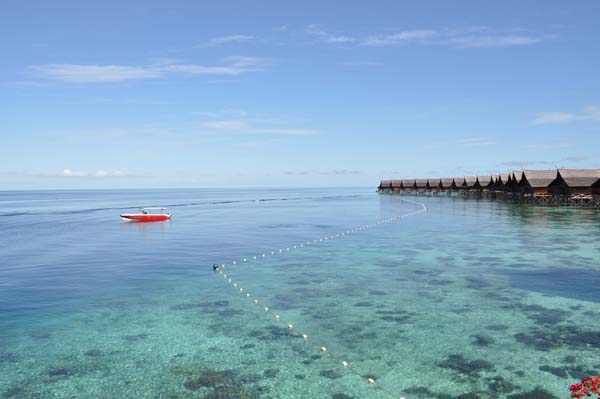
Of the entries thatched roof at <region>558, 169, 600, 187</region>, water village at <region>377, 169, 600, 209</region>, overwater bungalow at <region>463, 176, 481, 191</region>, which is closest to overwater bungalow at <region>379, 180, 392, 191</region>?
overwater bungalow at <region>463, 176, 481, 191</region>

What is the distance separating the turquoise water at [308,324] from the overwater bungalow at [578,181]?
3766 centimetres

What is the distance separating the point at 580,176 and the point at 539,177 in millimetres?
6018

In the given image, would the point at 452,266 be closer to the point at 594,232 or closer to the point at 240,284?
the point at 240,284

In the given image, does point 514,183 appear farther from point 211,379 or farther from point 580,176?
point 211,379

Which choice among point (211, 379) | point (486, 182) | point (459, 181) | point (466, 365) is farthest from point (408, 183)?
point (211, 379)

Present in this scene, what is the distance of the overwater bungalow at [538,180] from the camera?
65938mm

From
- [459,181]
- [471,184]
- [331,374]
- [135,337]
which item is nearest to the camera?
[331,374]

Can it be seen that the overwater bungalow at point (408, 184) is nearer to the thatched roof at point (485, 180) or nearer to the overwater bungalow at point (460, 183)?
the overwater bungalow at point (460, 183)

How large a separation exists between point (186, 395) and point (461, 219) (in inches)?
1807

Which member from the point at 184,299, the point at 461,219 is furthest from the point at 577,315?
the point at 461,219

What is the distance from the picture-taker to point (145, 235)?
141 feet

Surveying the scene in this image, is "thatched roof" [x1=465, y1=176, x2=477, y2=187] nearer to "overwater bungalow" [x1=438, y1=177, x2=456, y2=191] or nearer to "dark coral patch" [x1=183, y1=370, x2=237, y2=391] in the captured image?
"overwater bungalow" [x1=438, y1=177, x2=456, y2=191]

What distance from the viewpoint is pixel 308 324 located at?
1450 cm

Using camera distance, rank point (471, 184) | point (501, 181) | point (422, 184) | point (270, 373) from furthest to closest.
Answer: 1. point (422, 184)
2. point (471, 184)
3. point (501, 181)
4. point (270, 373)
